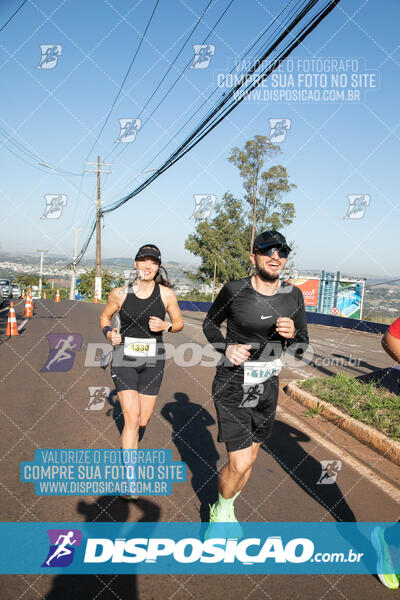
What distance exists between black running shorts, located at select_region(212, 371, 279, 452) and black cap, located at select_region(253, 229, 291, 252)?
3.10 feet

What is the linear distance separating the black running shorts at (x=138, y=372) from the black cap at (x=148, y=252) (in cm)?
86

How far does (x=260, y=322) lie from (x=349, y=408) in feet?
12.0

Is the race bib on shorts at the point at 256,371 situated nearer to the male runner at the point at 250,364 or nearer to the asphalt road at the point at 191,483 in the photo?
the male runner at the point at 250,364

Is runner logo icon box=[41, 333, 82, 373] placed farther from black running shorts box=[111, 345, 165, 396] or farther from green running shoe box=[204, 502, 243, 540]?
green running shoe box=[204, 502, 243, 540]

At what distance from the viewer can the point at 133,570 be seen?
3.01 metres

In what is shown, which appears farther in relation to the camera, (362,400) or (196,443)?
(362,400)

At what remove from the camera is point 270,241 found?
3.20 metres

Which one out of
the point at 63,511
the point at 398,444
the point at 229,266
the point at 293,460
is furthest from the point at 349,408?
the point at 229,266

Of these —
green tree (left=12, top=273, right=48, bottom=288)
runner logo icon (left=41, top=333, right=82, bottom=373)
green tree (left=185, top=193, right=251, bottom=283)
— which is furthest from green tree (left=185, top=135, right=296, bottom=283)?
green tree (left=12, top=273, right=48, bottom=288)

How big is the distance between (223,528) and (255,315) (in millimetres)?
1521

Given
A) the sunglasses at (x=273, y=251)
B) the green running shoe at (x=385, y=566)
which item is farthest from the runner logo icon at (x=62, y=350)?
the green running shoe at (x=385, y=566)

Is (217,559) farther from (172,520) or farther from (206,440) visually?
(206,440)

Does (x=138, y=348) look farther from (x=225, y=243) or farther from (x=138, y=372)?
(x=225, y=243)

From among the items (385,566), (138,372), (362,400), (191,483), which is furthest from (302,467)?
(362,400)
